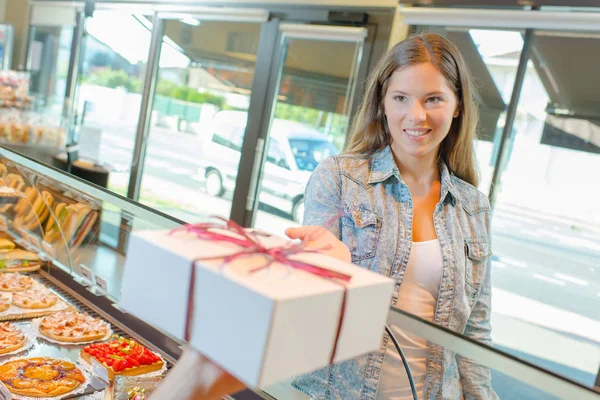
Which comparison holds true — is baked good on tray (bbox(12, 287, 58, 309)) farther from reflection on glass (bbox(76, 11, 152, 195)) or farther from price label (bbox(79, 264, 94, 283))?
reflection on glass (bbox(76, 11, 152, 195))

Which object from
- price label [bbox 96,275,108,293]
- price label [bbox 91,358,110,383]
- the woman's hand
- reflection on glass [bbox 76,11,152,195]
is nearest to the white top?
the woman's hand

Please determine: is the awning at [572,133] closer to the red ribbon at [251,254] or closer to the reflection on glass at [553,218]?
the reflection on glass at [553,218]

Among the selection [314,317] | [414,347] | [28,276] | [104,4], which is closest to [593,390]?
[414,347]

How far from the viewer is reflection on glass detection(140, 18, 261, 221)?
5945 mm

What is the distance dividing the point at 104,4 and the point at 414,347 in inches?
274

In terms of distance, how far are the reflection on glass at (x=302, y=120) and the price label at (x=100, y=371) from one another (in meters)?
3.56

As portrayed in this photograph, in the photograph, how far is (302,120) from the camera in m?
5.42

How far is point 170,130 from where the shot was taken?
6703mm

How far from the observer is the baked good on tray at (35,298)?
1.91 metres

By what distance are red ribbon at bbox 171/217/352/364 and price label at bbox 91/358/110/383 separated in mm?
1027

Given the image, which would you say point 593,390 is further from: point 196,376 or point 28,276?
point 28,276

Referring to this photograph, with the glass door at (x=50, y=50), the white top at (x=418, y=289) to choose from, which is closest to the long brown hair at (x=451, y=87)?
the white top at (x=418, y=289)

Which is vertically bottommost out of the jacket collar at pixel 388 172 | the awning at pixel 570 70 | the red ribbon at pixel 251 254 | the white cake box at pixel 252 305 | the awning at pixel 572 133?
the white cake box at pixel 252 305

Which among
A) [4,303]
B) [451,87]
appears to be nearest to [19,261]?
[4,303]
